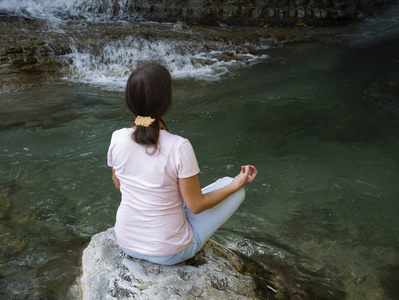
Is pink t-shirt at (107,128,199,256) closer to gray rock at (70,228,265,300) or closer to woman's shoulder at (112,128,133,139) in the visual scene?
woman's shoulder at (112,128,133,139)

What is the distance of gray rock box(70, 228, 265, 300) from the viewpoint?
6.61 ft

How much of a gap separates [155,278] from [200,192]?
538 mm

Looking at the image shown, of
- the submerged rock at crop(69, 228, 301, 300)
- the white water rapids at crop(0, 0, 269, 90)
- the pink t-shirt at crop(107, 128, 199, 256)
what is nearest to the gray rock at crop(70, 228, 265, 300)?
the submerged rock at crop(69, 228, 301, 300)

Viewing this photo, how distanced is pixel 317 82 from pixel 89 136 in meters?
4.35

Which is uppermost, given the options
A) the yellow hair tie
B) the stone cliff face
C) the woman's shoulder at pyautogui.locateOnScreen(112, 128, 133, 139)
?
the stone cliff face

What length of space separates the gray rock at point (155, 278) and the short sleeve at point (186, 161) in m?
0.61

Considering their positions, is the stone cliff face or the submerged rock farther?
the stone cliff face

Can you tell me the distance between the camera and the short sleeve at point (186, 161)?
187 cm

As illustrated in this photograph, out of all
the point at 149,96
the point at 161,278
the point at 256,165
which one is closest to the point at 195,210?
the point at 161,278

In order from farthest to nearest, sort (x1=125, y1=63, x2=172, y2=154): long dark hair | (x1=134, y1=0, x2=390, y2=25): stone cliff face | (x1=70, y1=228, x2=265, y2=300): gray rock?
1. (x1=134, y1=0, x2=390, y2=25): stone cliff face
2. (x1=70, y1=228, x2=265, y2=300): gray rock
3. (x1=125, y1=63, x2=172, y2=154): long dark hair

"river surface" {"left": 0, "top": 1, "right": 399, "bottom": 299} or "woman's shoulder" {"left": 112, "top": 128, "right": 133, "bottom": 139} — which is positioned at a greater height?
"woman's shoulder" {"left": 112, "top": 128, "right": 133, "bottom": 139}

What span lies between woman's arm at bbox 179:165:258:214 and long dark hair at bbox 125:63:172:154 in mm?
249

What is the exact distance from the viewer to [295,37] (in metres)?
10.3

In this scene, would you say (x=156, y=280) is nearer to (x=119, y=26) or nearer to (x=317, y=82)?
(x=317, y=82)
